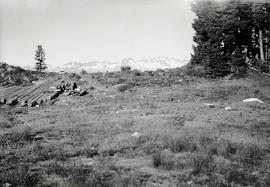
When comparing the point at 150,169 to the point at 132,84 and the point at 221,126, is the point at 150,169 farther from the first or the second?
the point at 132,84

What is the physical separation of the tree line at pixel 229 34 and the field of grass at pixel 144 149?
11898 millimetres

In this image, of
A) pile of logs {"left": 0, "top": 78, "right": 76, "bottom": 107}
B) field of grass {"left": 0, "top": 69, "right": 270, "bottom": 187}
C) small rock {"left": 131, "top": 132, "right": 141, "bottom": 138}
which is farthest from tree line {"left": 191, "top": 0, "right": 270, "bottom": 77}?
small rock {"left": 131, "top": 132, "right": 141, "bottom": 138}

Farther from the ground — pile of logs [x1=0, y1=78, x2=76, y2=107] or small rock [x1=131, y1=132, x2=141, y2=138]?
pile of logs [x1=0, y1=78, x2=76, y2=107]

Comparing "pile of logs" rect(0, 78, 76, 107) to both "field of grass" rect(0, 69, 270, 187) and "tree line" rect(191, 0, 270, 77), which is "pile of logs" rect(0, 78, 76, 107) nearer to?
"field of grass" rect(0, 69, 270, 187)

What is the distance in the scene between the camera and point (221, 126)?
10.8m

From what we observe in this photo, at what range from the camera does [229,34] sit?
2866cm

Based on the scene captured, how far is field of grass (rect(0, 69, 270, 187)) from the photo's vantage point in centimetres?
571

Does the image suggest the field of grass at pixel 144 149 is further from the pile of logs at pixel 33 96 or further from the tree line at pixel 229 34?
the tree line at pixel 229 34

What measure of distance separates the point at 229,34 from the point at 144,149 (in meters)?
24.0

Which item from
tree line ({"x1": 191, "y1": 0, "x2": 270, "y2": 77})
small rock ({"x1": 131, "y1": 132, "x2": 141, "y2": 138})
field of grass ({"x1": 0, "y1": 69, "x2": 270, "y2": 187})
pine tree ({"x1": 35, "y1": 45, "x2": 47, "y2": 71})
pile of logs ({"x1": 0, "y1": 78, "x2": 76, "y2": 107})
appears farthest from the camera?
pine tree ({"x1": 35, "y1": 45, "x2": 47, "y2": 71})

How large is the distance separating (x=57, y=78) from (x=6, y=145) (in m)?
23.3

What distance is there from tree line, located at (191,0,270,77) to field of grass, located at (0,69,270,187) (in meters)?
11.9

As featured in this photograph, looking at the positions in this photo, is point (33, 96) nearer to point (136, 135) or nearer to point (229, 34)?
point (136, 135)

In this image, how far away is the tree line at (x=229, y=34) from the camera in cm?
2702
